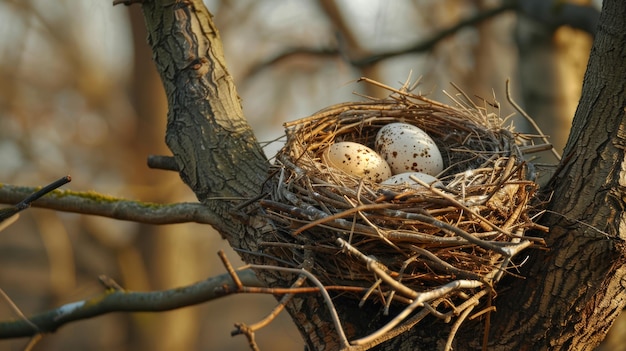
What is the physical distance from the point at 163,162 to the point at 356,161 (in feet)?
2.08

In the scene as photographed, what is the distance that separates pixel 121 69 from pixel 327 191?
843 centimetres

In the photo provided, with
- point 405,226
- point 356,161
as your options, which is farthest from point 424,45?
point 405,226

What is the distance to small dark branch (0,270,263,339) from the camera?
105 inches

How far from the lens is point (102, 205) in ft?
7.54

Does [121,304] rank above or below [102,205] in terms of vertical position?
below

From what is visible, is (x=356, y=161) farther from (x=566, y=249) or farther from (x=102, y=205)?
(x=102, y=205)

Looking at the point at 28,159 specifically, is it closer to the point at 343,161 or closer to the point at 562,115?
the point at 562,115

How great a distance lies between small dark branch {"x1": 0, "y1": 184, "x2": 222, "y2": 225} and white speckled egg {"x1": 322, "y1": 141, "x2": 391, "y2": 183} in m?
0.50

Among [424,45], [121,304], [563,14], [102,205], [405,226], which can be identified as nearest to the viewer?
[405,226]

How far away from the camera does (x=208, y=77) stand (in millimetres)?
2215

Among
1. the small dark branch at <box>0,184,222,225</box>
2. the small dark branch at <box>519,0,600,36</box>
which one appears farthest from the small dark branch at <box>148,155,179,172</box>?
the small dark branch at <box>519,0,600,36</box>

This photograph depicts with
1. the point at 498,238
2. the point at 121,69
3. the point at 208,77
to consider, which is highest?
the point at 121,69

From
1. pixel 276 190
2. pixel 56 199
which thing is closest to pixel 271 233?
pixel 276 190

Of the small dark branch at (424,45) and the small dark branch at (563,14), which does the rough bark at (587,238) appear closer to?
the small dark branch at (563,14)
